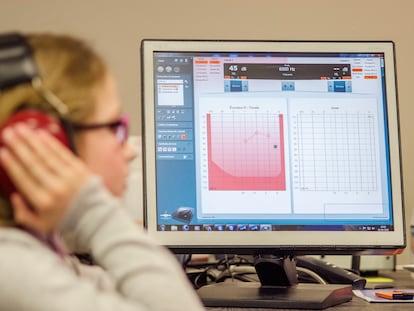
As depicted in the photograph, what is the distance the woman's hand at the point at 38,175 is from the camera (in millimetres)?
771

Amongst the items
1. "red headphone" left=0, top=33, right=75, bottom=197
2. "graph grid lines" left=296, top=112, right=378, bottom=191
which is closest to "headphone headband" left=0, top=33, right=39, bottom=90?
"red headphone" left=0, top=33, right=75, bottom=197

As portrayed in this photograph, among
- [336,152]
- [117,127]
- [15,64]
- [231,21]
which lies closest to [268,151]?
[336,152]

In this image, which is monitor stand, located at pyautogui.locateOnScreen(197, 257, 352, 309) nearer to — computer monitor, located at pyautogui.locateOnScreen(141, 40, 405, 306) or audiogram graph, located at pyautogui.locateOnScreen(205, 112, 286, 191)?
computer monitor, located at pyautogui.locateOnScreen(141, 40, 405, 306)

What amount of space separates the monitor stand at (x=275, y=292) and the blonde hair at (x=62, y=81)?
2.17 feet

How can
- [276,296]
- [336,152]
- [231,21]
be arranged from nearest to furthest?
[276,296], [336,152], [231,21]

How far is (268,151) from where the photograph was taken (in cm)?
151

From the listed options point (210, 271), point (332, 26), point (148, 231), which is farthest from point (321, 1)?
point (148, 231)

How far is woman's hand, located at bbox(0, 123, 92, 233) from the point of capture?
2.53 feet

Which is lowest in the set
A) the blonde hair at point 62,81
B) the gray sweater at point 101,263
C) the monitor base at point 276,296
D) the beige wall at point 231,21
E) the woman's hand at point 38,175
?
the monitor base at point 276,296

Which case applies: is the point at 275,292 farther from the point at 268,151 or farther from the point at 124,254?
the point at 124,254

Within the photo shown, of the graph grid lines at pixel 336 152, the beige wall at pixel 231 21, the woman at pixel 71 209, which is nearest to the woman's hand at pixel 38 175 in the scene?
the woman at pixel 71 209

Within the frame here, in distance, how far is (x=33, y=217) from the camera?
784mm

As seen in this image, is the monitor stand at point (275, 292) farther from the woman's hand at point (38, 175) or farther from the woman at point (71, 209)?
the woman's hand at point (38, 175)

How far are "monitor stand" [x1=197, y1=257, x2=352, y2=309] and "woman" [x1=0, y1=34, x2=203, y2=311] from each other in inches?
22.3
